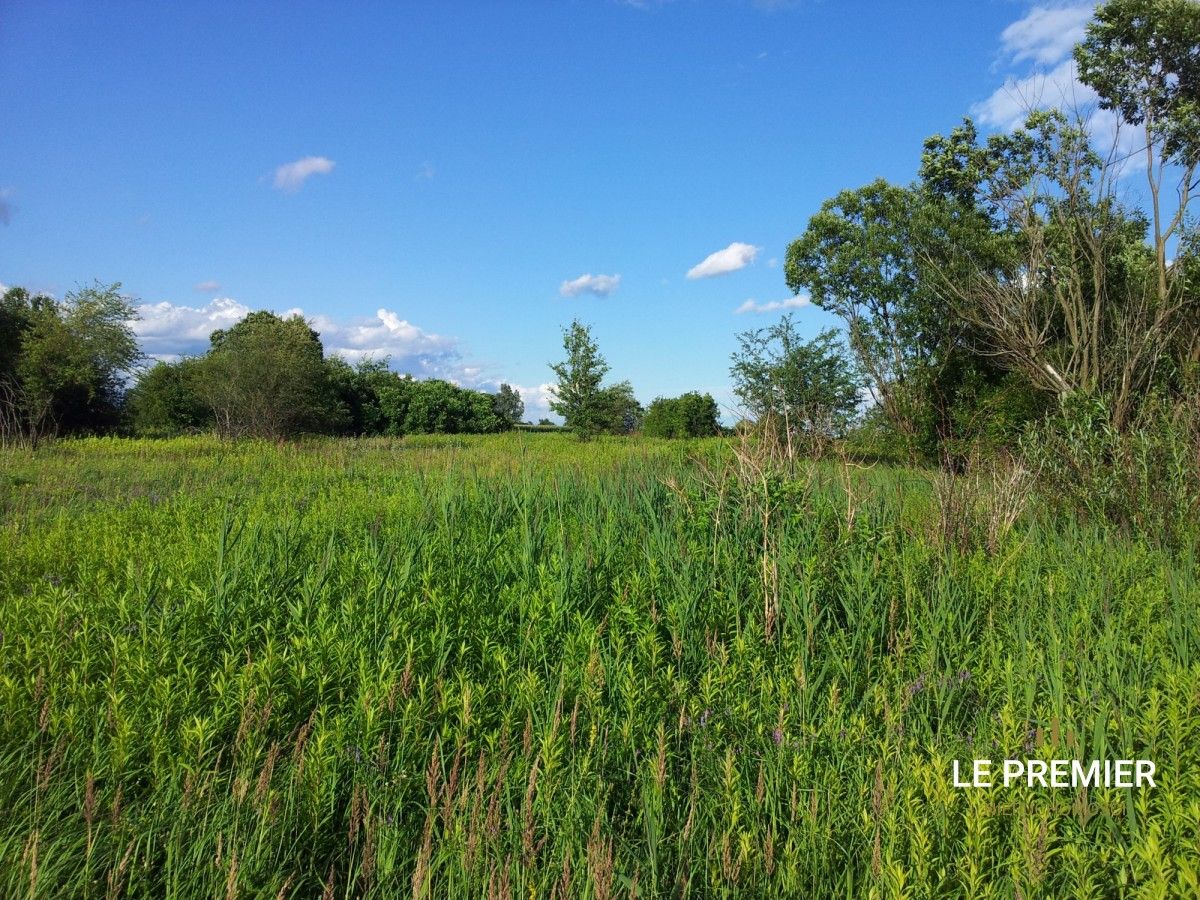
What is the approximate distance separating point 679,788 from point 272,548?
3.32m

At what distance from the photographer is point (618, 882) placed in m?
1.94

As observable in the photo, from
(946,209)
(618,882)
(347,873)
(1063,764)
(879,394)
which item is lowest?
(347,873)

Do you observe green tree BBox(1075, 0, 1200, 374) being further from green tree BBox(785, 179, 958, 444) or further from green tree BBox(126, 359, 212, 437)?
green tree BBox(126, 359, 212, 437)

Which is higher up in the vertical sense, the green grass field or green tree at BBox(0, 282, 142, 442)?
green tree at BBox(0, 282, 142, 442)

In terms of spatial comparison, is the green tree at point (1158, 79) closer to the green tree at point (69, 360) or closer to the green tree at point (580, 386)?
the green tree at point (580, 386)

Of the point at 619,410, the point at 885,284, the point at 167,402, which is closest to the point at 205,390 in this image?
the point at 167,402

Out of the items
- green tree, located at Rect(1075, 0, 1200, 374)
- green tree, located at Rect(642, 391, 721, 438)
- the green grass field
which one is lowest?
the green grass field

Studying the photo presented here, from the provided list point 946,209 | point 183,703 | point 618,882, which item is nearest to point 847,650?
point 618,882

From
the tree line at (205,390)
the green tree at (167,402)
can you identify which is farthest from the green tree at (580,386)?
the green tree at (167,402)

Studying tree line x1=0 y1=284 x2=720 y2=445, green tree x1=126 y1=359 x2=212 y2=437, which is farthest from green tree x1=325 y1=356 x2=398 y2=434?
green tree x1=126 y1=359 x2=212 y2=437

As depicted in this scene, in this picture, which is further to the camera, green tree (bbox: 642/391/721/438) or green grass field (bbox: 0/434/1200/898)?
green tree (bbox: 642/391/721/438)

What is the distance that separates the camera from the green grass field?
195cm

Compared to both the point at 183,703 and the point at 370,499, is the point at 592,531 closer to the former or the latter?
the point at 183,703

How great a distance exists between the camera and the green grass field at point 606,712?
195 centimetres
